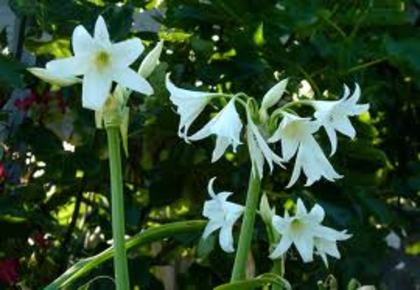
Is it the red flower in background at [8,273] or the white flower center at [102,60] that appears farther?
Answer: the red flower in background at [8,273]

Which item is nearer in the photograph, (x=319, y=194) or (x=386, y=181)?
(x=319, y=194)

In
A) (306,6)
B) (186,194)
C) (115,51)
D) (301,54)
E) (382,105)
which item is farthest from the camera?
(382,105)

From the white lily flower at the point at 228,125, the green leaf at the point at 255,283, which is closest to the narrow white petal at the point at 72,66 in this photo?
the white lily flower at the point at 228,125

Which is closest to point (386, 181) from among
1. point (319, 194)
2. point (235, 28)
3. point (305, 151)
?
point (319, 194)

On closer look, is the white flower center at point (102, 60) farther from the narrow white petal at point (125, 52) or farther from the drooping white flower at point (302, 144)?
the drooping white flower at point (302, 144)

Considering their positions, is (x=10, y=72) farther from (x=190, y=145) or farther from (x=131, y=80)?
(x=131, y=80)

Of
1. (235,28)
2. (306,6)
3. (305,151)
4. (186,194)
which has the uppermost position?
(305,151)

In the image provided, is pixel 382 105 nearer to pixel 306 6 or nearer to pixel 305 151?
pixel 306 6

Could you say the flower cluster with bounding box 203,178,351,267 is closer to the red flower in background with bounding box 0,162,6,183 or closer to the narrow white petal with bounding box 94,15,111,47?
the narrow white petal with bounding box 94,15,111,47
